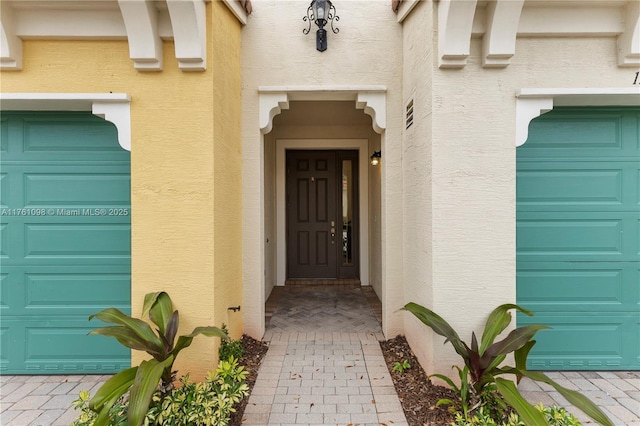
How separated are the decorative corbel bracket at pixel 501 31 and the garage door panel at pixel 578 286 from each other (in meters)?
1.78

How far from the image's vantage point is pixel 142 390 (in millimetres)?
1736

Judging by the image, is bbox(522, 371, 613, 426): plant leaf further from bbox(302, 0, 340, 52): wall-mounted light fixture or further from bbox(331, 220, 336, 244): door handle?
bbox(331, 220, 336, 244): door handle

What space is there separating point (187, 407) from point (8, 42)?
9.94 feet

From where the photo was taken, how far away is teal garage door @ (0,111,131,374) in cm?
275

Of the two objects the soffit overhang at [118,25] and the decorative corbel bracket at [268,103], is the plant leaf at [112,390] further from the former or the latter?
the decorative corbel bracket at [268,103]

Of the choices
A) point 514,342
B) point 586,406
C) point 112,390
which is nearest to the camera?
point 586,406

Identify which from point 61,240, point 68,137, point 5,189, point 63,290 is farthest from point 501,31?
point 5,189

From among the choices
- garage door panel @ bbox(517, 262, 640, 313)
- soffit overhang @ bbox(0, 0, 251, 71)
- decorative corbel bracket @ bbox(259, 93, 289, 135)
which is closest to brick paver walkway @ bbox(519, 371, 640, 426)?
garage door panel @ bbox(517, 262, 640, 313)

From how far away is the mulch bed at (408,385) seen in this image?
6.94 feet

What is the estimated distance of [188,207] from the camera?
2434mm

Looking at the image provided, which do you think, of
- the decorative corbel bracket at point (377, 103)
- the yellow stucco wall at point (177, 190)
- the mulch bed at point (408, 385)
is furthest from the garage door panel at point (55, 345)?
the decorative corbel bracket at point (377, 103)

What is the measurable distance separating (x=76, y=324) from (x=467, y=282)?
11.1ft

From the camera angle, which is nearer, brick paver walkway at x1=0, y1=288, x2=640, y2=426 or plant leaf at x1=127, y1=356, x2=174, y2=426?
plant leaf at x1=127, y1=356, x2=174, y2=426

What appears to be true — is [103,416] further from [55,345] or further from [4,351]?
[4,351]
